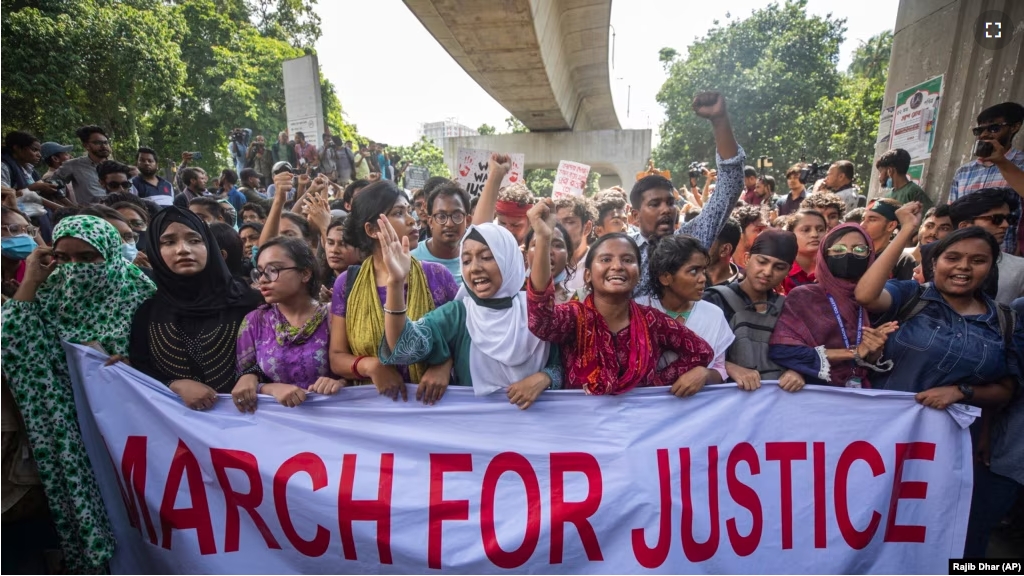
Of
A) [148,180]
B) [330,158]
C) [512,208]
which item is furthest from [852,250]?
[330,158]

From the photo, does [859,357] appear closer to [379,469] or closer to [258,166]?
[379,469]

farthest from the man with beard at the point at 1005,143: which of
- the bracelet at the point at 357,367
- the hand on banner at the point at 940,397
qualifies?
the bracelet at the point at 357,367

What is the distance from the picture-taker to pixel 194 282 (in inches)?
94.4

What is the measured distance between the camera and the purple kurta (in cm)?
231

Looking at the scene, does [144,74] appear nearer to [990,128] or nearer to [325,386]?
[325,386]

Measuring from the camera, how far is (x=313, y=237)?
4004mm

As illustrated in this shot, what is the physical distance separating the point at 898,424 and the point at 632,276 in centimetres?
144

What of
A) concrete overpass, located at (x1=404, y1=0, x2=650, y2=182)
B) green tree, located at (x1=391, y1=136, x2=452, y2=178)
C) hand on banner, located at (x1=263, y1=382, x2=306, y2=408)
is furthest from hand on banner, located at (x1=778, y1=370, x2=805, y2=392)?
Result: green tree, located at (x1=391, y1=136, x2=452, y2=178)

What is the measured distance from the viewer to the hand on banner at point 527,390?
2.12m

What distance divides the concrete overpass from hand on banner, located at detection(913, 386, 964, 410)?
8013 mm

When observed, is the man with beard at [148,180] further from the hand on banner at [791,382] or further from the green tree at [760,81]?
the green tree at [760,81]

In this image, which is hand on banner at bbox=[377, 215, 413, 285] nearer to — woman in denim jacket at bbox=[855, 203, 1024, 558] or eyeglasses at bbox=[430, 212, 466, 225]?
eyeglasses at bbox=[430, 212, 466, 225]

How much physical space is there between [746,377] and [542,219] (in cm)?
120

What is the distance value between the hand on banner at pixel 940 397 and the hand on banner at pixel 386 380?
7.65 feet
